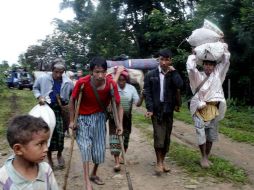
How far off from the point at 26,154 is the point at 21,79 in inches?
1301

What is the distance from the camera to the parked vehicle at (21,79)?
1368 inches

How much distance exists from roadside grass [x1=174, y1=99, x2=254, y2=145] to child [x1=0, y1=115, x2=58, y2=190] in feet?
22.4

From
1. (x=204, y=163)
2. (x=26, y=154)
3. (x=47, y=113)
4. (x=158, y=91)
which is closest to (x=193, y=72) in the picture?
(x=158, y=91)

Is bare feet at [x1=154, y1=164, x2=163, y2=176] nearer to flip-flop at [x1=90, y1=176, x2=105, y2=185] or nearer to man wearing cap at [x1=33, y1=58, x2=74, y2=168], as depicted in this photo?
flip-flop at [x1=90, y1=176, x2=105, y2=185]

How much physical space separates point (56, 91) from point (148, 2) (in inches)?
800

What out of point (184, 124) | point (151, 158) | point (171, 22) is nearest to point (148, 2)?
point (171, 22)

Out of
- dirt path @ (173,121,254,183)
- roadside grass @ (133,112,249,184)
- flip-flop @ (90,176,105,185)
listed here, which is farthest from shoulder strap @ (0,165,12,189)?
dirt path @ (173,121,254,183)

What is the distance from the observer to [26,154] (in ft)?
8.94

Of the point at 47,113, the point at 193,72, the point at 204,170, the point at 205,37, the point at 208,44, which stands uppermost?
the point at 205,37

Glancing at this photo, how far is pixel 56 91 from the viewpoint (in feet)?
21.9

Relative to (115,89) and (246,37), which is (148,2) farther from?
(115,89)

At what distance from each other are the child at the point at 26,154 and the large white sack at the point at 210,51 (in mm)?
4228

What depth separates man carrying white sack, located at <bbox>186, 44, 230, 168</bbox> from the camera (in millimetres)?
6578

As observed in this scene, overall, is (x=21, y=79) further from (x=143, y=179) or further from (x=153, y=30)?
(x=143, y=179)
